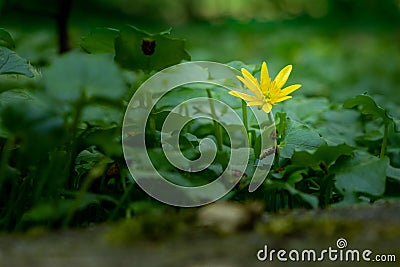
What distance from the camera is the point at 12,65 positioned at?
1065 millimetres

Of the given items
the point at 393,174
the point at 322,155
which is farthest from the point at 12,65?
the point at 393,174

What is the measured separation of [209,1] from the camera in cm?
651

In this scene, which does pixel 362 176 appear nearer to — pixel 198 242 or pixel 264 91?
pixel 264 91

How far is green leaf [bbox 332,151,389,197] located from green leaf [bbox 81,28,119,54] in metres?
0.45

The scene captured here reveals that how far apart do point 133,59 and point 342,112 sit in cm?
70

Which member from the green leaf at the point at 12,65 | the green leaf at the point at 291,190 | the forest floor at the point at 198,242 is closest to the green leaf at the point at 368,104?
the green leaf at the point at 291,190

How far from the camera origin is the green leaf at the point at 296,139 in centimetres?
112

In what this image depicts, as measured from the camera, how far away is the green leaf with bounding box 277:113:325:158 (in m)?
1.12

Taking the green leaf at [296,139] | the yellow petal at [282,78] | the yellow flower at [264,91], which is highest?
the yellow petal at [282,78]

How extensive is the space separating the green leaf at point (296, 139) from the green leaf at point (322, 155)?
0.16 ft

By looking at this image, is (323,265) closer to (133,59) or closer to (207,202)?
(207,202)

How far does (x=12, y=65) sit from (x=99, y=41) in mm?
180

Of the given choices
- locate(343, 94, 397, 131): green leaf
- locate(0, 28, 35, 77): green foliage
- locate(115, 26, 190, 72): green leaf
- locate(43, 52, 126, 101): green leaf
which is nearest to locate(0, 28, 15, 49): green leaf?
locate(0, 28, 35, 77): green foliage

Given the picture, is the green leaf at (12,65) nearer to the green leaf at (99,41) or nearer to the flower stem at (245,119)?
the green leaf at (99,41)
